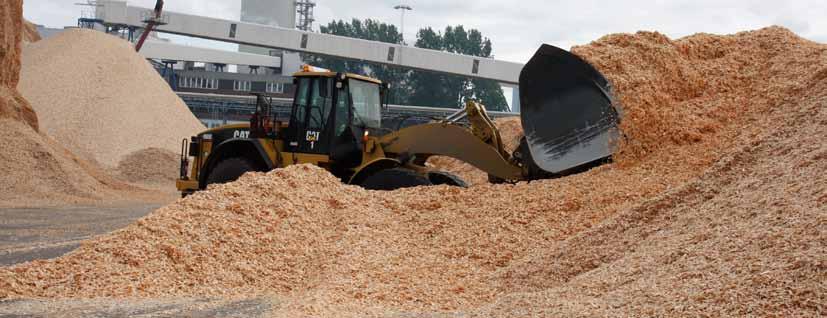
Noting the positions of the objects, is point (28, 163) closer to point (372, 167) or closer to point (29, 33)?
point (372, 167)

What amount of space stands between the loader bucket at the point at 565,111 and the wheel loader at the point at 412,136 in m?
0.01

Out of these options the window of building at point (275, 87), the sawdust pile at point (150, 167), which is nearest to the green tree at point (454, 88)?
the window of building at point (275, 87)

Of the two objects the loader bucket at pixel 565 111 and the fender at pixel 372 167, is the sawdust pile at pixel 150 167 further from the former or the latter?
the loader bucket at pixel 565 111

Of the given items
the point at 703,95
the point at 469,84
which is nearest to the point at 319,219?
the point at 703,95

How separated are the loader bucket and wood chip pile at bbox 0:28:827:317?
272mm

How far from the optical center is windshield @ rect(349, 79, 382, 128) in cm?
1288

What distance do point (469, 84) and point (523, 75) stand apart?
53.9 meters

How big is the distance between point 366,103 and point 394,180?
1.56 metres

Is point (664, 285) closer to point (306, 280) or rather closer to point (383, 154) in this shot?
point (306, 280)

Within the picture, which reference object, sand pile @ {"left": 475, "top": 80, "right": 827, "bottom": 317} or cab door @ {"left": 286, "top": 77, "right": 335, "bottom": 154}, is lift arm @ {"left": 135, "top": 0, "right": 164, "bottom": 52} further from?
sand pile @ {"left": 475, "top": 80, "right": 827, "bottom": 317}

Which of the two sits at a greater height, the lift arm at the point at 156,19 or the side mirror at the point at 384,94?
the lift arm at the point at 156,19

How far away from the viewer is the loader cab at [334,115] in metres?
12.8

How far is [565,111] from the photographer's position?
10.8 metres

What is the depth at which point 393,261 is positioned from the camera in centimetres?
841
